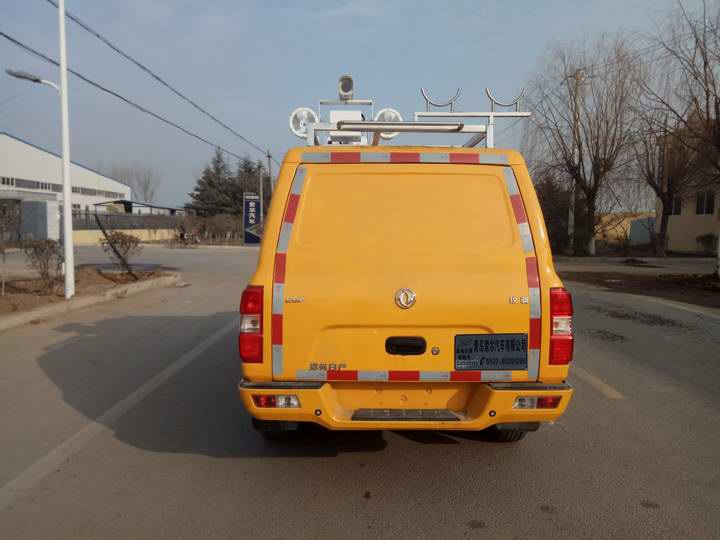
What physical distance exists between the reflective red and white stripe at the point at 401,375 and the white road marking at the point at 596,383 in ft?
8.81

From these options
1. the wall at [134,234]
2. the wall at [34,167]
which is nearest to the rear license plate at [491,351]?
the wall at [134,234]

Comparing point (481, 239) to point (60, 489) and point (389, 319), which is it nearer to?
point (389, 319)

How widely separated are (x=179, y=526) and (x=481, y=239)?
237 centimetres

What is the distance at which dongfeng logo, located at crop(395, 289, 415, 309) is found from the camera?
327cm

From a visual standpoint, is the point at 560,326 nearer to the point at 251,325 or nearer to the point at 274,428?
the point at 251,325

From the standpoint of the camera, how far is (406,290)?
3.28 metres

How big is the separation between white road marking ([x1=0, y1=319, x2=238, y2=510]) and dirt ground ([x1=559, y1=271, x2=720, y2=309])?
433 inches

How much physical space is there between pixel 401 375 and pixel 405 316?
365mm

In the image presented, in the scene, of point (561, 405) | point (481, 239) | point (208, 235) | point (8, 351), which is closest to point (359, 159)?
point (481, 239)

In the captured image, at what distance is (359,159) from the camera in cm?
357

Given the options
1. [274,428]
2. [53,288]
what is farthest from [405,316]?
[53,288]

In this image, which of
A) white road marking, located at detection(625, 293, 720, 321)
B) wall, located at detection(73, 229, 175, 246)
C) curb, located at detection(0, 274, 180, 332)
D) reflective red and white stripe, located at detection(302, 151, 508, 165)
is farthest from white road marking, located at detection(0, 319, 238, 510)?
wall, located at detection(73, 229, 175, 246)

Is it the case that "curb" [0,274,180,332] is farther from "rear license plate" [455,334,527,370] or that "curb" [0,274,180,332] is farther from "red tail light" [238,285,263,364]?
"rear license plate" [455,334,527,370]

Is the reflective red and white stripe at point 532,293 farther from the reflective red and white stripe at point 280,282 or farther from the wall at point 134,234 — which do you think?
the wall at point 134,234
